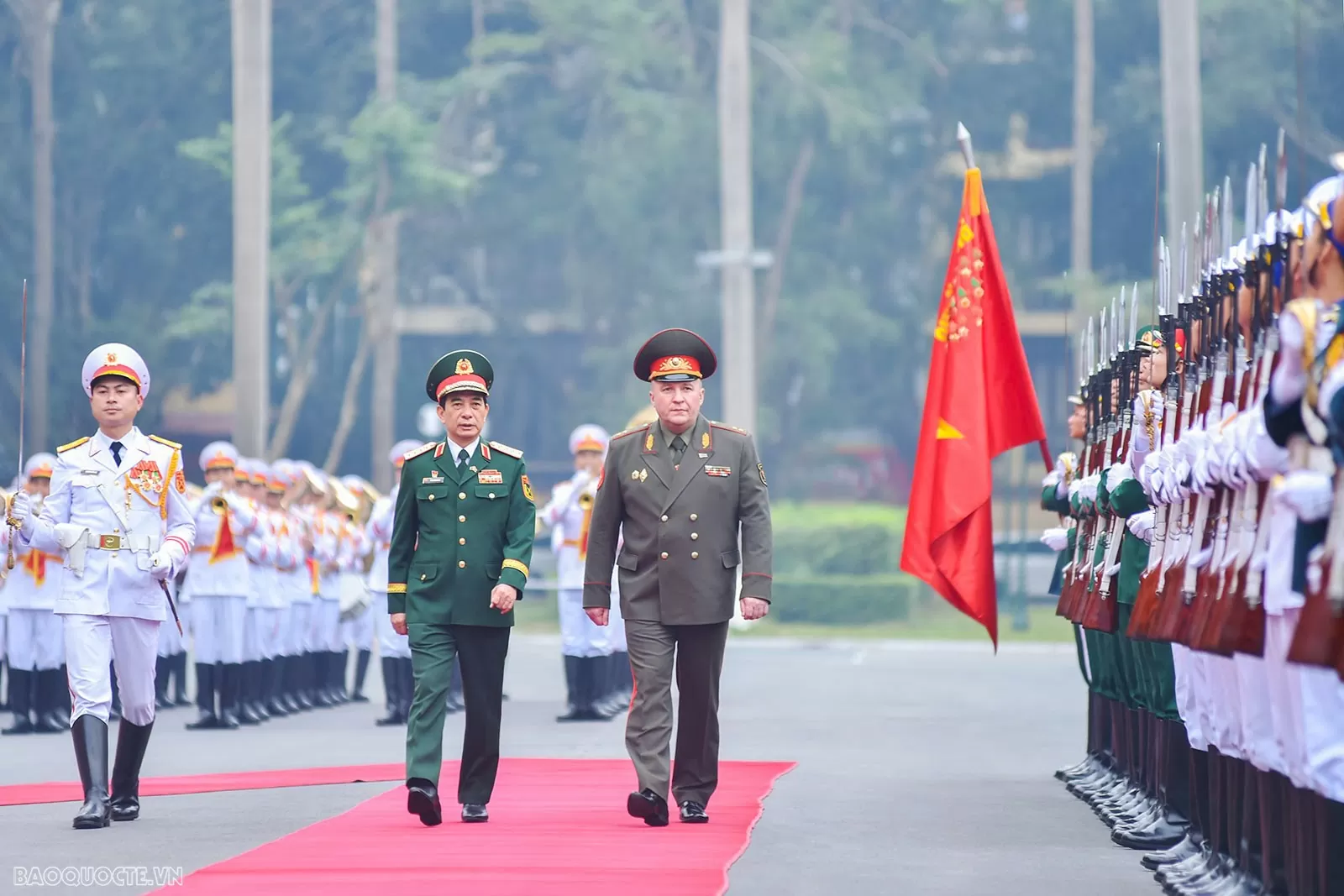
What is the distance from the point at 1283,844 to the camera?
784 centimetres

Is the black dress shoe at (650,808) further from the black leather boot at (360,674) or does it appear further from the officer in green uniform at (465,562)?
the black leather boot at (360,674)

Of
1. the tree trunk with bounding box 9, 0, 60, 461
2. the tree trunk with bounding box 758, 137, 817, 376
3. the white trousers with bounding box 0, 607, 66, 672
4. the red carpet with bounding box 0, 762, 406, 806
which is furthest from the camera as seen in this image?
the tree trunk with bounding box 758, 137, 817, 376

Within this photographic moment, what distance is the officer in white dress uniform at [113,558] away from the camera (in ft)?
35.6

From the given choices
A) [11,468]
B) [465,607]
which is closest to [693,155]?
[11,468]

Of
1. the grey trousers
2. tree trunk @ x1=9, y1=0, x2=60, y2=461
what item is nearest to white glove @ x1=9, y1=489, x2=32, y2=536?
the grey trousers

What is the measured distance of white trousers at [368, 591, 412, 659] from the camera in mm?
17969

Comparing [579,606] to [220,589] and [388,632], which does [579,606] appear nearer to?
[388,632]

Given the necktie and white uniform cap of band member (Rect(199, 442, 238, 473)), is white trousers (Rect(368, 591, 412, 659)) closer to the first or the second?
white uniform cap of band member (Rect(199, 442, 238, 473))

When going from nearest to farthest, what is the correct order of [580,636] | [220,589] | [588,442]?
[220,589] → [580,636] → [588,442]

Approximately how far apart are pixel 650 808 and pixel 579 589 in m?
8.89

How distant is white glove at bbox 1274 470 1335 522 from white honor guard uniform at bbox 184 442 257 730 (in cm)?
1214

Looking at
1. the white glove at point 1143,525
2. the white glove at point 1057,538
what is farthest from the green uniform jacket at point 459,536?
the white glove at point 1057,538

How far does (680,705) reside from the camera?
1070cm

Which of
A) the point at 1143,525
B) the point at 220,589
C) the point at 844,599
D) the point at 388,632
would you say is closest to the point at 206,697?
the point at 220,589
